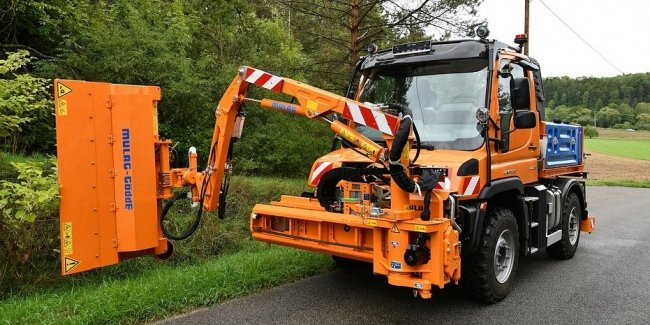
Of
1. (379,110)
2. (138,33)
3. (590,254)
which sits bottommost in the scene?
(590,254)

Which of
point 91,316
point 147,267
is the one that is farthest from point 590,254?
point 91,316

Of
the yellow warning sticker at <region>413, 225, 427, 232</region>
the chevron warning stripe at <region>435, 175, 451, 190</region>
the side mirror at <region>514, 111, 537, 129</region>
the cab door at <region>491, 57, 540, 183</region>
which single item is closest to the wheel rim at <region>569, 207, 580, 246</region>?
the cab door at <region>491, 57, 540, 183</region>

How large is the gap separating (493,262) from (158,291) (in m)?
3.28

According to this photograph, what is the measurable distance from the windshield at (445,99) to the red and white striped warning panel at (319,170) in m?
0.55

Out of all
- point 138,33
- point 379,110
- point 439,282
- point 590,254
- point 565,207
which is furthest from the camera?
point 138,33

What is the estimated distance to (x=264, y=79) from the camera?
4.91 metres

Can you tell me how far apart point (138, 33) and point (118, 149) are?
6606 mm

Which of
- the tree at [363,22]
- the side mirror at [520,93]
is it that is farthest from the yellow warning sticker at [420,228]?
the tree at [363,22]

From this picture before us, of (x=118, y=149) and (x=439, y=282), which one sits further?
(x=118, y=149)

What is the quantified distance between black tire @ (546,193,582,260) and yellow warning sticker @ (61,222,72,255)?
6.15 meters

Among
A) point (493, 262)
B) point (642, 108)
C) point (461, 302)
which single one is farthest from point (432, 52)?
point (642, 108)

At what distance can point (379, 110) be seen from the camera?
4422 mm

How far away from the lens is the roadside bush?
5098 millimetres

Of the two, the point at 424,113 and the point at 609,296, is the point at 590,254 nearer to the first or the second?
the point at 609,296
